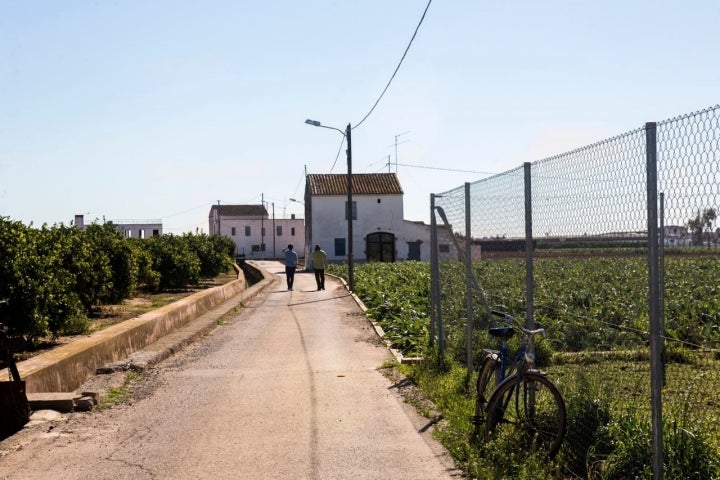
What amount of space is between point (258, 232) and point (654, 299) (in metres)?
106

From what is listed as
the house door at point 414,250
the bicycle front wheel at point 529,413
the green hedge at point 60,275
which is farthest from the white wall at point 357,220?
the bicycle front wheel at point 529,413

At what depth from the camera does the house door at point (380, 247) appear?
63.6 metres

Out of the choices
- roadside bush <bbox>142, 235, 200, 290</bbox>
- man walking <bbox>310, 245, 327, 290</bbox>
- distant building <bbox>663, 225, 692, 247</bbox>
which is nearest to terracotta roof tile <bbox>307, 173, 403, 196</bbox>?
man walking <bbox>310, 245, 327, 290</bbox>

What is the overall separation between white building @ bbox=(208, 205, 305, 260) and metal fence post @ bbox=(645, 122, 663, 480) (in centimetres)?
10106

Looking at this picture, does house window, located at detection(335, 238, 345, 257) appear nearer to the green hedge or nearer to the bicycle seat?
the green hedge

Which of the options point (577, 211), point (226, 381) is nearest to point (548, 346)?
point (226, 381)

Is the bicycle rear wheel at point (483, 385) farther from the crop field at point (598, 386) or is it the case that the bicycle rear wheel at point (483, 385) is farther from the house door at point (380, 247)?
the house door at point (380, 247)

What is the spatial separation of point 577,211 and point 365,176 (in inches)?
2399

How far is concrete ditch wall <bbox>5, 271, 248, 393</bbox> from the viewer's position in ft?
28.6

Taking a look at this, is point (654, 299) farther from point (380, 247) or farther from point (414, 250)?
point (414, 250)

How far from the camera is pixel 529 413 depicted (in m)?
6.35

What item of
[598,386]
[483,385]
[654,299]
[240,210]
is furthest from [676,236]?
[240,210]

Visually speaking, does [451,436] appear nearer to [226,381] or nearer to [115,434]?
[115,434]

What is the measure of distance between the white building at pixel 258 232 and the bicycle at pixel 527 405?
98667 millimetres
